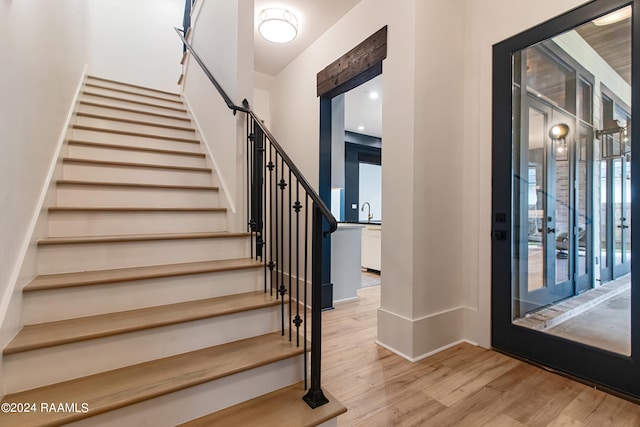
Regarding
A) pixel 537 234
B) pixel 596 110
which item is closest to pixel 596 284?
pixel 537 234

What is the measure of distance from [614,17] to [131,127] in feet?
13.4

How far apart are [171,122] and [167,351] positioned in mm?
2915

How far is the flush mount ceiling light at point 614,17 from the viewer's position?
182cm

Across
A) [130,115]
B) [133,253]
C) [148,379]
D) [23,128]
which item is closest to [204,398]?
[148,379]

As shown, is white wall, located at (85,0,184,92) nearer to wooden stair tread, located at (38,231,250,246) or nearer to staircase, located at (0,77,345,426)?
staircase, located at (0,77,345,426)

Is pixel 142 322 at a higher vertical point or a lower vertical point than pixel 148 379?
higher

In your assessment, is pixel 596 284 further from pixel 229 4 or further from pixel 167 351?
pixel 229 4

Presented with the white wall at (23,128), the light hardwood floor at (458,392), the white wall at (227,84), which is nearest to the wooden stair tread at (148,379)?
the white wall at (23,128)

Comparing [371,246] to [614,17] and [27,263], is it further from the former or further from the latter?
[27,263]

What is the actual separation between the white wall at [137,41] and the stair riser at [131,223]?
13.7 feet

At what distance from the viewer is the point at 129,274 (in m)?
1.67

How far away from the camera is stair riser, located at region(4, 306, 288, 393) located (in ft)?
4.01

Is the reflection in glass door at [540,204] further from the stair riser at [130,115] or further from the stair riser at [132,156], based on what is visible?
the stair riser at [130,115]

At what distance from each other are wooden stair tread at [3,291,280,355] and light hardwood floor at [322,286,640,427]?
31.1 inches
